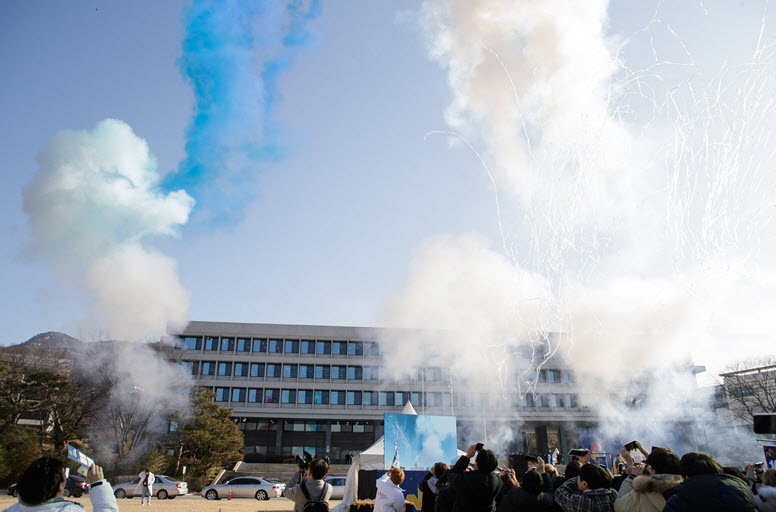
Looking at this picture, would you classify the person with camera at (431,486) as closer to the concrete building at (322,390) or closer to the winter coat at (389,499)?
the winter coat at (389,499)

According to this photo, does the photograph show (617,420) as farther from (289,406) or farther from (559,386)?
(289,406)

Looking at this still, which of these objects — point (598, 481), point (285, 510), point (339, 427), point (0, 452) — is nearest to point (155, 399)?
point (0, 452)

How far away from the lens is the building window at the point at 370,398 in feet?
188

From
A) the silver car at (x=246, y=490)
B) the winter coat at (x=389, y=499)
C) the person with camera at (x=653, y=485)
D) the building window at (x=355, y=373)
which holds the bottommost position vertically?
the silver car at (x=246, y=490)

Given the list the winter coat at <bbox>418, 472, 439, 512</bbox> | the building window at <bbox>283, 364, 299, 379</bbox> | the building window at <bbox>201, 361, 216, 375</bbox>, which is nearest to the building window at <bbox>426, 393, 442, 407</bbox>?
the building window at <bbox>283, 364, 299, 379</bbox>

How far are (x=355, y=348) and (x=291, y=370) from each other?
7614 mm

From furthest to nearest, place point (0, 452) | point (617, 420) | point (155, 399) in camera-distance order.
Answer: point (617, 420)
point (155, 399)
point (0, 452)

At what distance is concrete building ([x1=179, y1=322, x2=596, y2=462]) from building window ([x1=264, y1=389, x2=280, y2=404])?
11 centimetres

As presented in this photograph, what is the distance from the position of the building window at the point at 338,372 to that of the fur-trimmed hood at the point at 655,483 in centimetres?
5525

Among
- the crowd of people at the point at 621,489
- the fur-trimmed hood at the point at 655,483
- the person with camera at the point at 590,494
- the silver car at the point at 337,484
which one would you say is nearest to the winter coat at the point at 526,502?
the crowd of people at the point at 621,489

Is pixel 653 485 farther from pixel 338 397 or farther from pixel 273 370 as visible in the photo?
pixel 273 370

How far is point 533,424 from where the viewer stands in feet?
194

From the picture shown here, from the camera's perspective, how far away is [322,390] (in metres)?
57.7

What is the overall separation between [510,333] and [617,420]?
560 inches
